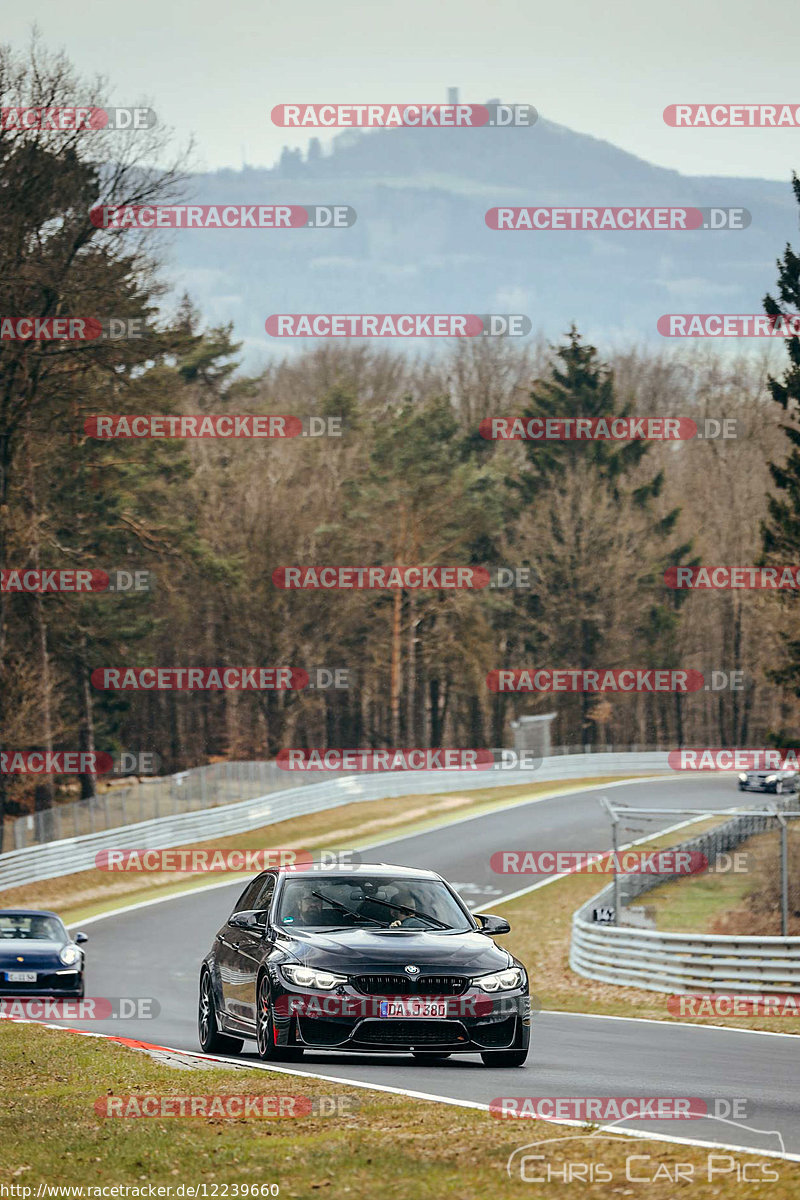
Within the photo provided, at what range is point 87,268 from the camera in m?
41.1

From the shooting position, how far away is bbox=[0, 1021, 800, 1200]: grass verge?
285 inches

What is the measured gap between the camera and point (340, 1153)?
7.98 m

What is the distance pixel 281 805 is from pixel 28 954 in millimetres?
30234

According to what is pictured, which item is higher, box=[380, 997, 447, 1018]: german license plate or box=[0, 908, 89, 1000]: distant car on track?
box=[380, 997, 447, 1018]: german license plate

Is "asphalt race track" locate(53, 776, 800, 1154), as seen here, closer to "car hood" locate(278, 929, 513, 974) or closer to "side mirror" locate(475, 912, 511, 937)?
"car hood" locate(278, 929, 513, 974)

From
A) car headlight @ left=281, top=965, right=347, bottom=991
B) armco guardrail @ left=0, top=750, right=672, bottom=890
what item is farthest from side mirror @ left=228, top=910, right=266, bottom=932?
armco guardrail @ left=0, top=750, right=672, bottom=890

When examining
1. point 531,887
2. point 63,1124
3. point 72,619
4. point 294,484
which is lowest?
point 531,887

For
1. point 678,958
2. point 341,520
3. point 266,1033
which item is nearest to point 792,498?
point 678,958

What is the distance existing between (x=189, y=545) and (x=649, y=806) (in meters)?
16.5

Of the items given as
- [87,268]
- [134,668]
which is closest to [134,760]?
[134,668]

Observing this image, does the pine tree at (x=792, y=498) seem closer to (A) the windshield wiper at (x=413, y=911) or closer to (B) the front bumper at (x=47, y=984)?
(B) the front bumper at (x=47, y=984)

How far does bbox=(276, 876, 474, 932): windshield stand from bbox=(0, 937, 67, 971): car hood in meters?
10.1

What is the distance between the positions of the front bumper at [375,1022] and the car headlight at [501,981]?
52 millimetres

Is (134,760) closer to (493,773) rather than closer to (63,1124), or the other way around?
(493,773)
